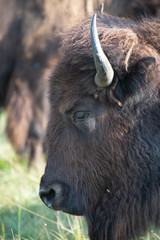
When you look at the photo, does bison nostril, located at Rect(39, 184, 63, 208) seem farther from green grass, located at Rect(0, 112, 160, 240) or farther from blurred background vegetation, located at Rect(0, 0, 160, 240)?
blurred background vegetation, located at Rect(0, 0, 160, 240)

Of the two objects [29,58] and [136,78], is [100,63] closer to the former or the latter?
[136,78]

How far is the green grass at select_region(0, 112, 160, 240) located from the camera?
4.05m

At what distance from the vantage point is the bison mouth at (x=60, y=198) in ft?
11.3

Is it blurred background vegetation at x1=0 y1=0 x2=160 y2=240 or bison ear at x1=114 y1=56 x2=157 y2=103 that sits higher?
bison ear at x1=114 y1=56 x2=157 y2=103

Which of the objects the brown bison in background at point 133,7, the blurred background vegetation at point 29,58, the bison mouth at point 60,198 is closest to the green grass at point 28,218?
the bison mouth at point 60,198

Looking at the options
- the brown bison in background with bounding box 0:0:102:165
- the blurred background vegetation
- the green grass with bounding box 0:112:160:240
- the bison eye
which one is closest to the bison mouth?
the green grass with bounding box 0:112:160:240

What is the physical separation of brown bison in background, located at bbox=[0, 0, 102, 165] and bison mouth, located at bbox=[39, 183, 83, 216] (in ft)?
12.2

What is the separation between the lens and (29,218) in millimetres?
4598

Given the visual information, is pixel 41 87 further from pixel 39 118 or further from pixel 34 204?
pixel 34 204

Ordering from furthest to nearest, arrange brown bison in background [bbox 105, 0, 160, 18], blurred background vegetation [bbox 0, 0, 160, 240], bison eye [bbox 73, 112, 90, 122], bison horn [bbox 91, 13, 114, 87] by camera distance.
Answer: blurred background vegetation [bbox 0, 0, 160, 240] < brown bison in background [bbox 105, 0, 160, 18] < bison eye [bbox 73, 112, 90, 122] < bison horn [bbox 91, 13, 114, 87]

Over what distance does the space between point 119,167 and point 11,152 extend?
15.8 feet

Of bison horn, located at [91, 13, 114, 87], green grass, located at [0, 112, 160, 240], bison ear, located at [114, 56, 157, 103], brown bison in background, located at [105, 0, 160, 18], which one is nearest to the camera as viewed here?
bison horn, located at [91, 13, 114, 87]

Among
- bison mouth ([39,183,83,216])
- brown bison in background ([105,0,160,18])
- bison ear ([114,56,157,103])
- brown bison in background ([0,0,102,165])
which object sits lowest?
brown bison in background ([0,0,102,165])

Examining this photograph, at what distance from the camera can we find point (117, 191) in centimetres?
343
